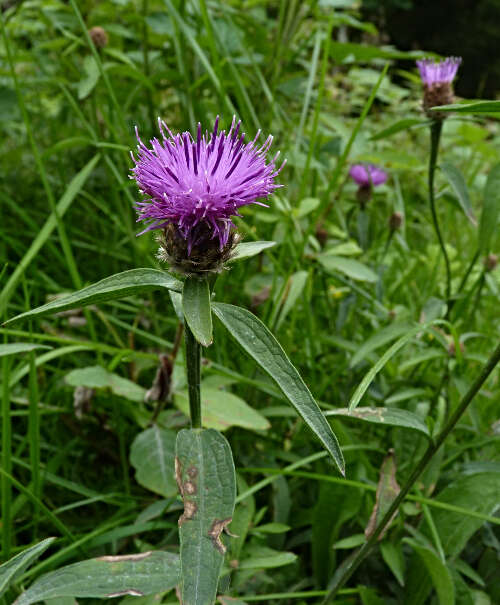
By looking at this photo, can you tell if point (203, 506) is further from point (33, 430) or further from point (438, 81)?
point (438, 81)

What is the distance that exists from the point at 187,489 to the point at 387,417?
24cm

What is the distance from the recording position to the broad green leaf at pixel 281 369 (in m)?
0.50

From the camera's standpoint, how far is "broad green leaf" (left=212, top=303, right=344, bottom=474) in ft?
1.64

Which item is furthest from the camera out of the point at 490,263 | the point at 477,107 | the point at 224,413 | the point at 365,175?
the point at 365,175

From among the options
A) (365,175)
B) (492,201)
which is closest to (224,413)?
(492,201)

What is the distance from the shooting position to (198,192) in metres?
0.60

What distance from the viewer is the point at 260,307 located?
4.29ft

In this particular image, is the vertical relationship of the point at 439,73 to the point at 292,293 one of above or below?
above

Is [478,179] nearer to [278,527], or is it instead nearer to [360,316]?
[360,316]

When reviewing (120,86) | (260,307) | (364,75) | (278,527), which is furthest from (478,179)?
(278,527)

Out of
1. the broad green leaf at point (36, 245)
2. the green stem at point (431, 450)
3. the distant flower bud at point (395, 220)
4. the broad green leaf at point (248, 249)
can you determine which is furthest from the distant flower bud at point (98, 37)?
the green stem at point (431, 450)

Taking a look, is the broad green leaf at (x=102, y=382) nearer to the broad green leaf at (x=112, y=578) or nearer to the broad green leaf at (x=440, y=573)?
the broad green leaf at (x=112, y=578)

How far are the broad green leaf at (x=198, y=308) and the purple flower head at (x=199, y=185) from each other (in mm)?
35

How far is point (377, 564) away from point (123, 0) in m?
1.35
